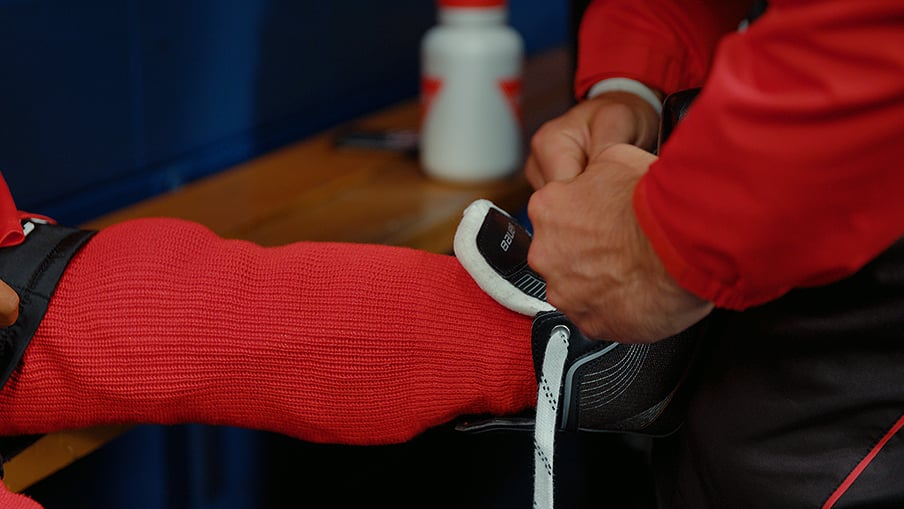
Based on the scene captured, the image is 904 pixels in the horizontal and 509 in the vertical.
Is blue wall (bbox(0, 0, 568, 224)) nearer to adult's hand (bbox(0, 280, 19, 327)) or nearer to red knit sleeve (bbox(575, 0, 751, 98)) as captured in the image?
adult's hand (bbox(0, 280, 19, 327))

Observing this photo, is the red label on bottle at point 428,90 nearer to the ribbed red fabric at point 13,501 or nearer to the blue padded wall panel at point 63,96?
the blue padded wall panel at point 63,96

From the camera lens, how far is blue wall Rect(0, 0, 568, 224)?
1067 mm

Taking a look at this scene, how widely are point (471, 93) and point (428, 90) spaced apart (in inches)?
2.4

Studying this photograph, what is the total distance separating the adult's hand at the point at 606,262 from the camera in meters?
0.59

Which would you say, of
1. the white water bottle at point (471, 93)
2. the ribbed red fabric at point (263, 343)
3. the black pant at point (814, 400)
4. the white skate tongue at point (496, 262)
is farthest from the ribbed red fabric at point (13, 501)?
the white water bottle at point (471, 93)

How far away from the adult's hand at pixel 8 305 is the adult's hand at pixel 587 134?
1.32ft

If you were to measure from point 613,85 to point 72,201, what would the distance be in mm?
573

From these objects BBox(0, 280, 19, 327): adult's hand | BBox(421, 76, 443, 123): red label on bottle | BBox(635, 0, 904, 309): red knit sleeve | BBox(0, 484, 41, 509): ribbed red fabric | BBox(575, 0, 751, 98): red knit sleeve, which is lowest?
BBox(0, 484, 41, 509): ribbed red fabric

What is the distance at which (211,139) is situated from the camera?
52.4 inches

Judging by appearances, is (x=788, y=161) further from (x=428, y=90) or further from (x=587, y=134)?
(x=428, y=90)

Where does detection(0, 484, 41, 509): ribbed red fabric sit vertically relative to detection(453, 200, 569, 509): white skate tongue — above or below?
below

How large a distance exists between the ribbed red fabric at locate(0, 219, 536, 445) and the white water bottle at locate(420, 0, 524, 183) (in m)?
0.54

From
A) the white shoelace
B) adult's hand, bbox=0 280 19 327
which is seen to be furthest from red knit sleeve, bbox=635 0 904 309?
adult's hand, bbox=0 280 19 327

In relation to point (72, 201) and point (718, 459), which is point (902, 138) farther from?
point (72, 201)
